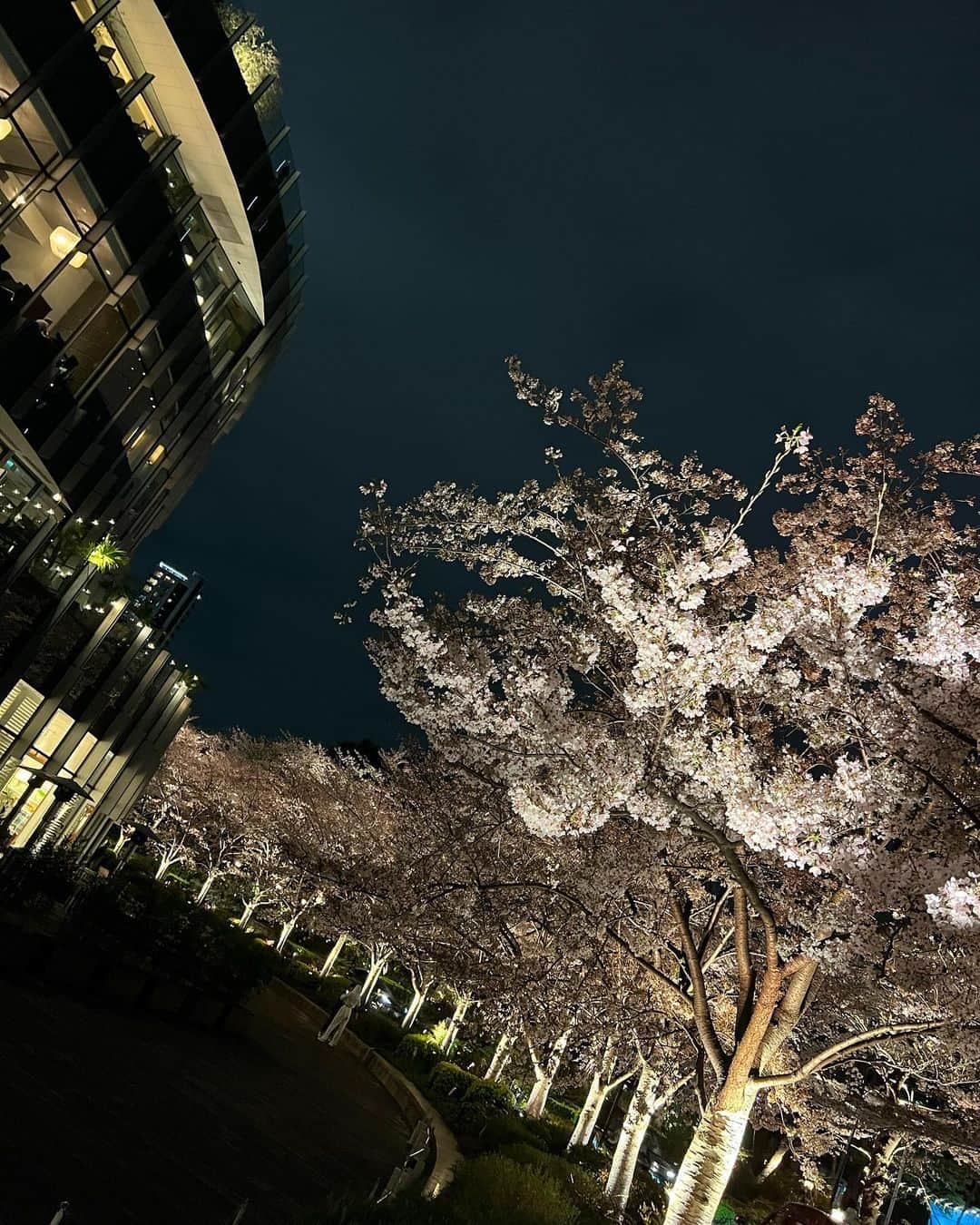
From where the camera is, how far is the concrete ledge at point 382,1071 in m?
12.9

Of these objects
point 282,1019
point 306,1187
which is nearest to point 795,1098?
point 306,1187

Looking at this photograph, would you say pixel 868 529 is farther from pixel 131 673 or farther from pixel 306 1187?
pixel 131 673

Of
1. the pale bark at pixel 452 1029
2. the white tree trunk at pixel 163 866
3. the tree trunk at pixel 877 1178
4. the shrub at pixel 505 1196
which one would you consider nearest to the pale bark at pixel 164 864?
the white tree trunk at pixel 163 866

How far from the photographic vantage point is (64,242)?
20531 mm

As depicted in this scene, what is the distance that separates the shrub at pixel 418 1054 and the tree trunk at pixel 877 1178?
13.5 meters

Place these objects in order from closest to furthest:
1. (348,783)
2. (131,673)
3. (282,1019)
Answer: (282,1019) → (131,673) → (348,783)

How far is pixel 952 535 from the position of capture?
10023 millimetres

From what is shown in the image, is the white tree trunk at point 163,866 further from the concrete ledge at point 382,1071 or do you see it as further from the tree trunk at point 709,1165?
the tree trunk at point 709,1165

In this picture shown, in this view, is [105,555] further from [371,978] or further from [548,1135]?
[548,1135]

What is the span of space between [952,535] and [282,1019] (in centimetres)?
2470

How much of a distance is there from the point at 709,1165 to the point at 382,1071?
17.5 metres

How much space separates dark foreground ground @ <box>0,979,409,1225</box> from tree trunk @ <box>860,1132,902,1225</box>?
15.6 metres

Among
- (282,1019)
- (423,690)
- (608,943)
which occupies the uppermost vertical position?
(423,690)

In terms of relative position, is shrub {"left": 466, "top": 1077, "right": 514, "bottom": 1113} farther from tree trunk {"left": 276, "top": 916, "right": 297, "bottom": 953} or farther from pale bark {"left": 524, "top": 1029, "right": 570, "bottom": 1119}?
tree trunk {"left": 276, "top": 916, "right": 297, "bottom": 953}
